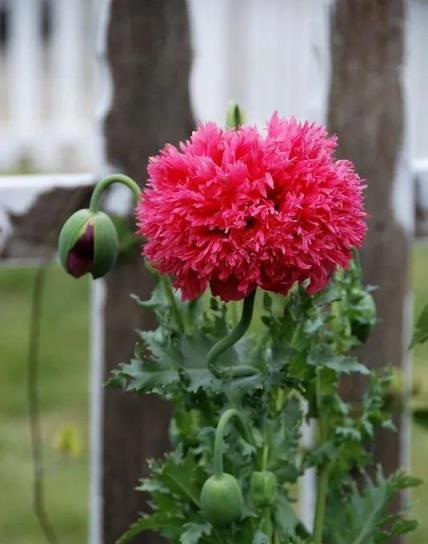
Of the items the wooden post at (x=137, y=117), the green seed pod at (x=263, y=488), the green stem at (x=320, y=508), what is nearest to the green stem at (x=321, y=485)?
the green stem at (x=320, y=508)

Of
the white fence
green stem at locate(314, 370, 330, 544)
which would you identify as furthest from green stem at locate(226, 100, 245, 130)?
the white fence

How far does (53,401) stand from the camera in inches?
153

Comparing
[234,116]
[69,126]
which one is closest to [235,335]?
[234,116]

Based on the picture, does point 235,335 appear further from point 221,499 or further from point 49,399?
point 49,399

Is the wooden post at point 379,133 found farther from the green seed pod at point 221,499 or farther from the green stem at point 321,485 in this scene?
the green seed pod at point 221,499

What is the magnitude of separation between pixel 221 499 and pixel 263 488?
0.38ft

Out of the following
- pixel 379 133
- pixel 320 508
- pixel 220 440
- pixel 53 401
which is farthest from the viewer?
pixel 53 401

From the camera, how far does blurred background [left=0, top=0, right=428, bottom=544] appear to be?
3.38m

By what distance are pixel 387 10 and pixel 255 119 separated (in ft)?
12.2

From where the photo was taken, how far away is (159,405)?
2182 mm

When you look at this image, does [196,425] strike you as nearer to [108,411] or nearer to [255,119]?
[108,411]

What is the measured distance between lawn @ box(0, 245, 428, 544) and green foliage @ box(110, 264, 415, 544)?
560 mm

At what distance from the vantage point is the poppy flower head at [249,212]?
1.33 metres

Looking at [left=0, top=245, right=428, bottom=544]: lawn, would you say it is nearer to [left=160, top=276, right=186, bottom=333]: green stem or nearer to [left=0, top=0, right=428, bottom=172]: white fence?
[left=160, top=276, right=186, bottom=333]: green stem
